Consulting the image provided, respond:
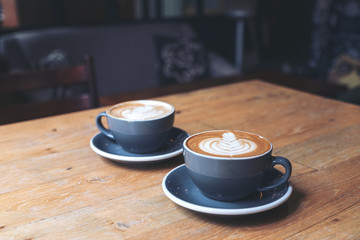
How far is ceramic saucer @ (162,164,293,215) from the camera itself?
0.53 metres

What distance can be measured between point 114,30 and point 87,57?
61.9 inches

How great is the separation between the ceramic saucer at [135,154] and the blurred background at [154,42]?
4.20 ft

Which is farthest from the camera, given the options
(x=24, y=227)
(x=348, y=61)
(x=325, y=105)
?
(x=348, y=61)

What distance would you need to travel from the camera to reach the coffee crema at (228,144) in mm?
560

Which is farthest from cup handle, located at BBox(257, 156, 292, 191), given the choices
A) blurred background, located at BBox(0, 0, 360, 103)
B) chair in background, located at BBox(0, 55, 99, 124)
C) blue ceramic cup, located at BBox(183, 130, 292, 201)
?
blurred background, located at BBox(0, 0, 360, 103)

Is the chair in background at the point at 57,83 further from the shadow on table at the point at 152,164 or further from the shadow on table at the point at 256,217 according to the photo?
the shadow on table at the point at 256,217

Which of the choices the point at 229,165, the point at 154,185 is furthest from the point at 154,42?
the point at 229,165

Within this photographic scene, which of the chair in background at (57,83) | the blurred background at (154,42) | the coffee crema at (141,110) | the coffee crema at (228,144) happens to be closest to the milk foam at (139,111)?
the coffee crema at (141,110)

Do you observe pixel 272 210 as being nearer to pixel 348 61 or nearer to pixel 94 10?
pixel 94 10

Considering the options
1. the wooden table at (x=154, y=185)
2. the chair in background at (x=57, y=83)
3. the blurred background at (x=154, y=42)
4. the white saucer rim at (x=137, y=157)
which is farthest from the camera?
the blurred background at (x=154, y=42)

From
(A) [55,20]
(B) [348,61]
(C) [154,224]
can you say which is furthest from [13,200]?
(B) [348,61]

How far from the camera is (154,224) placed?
540mm

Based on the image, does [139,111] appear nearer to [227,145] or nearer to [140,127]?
[140,127]

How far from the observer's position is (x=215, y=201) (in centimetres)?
57
